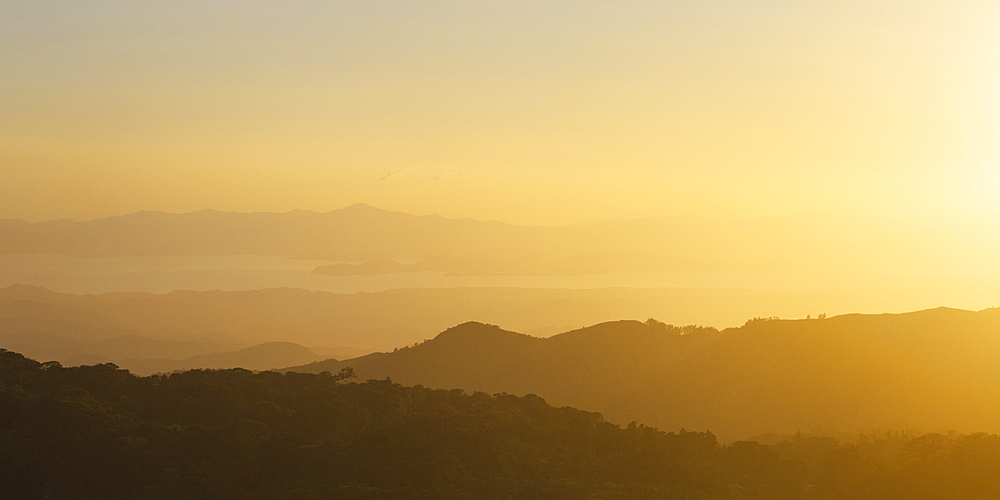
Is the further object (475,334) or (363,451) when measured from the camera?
(475,334)

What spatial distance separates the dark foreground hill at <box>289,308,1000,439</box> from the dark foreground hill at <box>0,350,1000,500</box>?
184 feet

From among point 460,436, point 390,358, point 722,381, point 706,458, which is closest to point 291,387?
point 460,436

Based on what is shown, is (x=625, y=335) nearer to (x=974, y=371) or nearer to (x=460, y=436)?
(x=974, y=371)

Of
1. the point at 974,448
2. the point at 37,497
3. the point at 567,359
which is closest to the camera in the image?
the point at 37,497

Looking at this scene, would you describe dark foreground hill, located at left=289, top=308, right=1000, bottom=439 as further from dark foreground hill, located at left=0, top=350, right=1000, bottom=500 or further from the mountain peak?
dark foreground hill, located at left=0, top=350, right=1000, bottom=500

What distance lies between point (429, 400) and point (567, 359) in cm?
8908

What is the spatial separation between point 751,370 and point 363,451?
3654 inches

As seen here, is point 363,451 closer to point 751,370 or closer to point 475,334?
point 751,370

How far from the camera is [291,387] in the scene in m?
53.7

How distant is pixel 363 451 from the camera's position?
142 feet

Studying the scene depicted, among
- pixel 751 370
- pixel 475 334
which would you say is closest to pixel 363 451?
pixel 751 370

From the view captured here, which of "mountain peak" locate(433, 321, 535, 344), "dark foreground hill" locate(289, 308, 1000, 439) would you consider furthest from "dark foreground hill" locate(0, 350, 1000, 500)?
"mountain peak" locate(433, 321, 535, 344)

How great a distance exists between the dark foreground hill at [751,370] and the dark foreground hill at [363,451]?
184ft

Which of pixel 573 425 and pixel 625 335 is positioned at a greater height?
pixel 625 335
